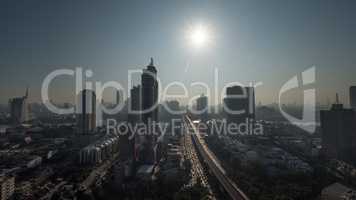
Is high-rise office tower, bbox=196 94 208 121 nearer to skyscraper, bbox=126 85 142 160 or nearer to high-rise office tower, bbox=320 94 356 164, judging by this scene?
skyscraper, bbox=126 85 142 160

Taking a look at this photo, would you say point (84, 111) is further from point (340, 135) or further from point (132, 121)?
point (340, 135)

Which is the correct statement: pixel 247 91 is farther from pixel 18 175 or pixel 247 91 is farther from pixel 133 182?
pixel 18 175

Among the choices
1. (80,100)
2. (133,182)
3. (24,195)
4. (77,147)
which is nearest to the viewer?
(24,195)

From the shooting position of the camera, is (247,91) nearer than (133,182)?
No

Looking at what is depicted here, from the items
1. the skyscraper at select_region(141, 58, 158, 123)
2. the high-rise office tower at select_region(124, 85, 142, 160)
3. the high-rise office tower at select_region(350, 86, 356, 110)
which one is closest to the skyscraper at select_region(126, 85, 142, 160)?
the high-rise office tower at select_region(124, 85, 142, 160)

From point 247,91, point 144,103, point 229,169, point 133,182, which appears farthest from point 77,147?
point 247,91

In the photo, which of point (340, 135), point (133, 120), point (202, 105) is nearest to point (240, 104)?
point (340, 135)

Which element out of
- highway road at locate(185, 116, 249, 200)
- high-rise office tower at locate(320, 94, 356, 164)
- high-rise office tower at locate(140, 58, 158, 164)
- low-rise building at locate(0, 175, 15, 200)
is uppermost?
high-rise office tower at locate(140, 58, 158, 164)

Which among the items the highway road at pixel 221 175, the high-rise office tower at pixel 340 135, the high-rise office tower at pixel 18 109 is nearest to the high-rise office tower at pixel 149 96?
the highway road at pixel 221 175
